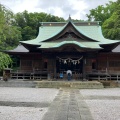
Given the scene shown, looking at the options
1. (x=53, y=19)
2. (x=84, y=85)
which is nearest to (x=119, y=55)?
(x=84, y=85)

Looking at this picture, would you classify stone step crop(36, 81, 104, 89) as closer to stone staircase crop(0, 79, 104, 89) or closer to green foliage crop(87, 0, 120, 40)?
stone staircase crop(0, 79, 104, 89)

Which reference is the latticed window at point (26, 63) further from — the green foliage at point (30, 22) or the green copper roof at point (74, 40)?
the green foliage at point (30, 22)

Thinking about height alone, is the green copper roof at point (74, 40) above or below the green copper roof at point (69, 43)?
above

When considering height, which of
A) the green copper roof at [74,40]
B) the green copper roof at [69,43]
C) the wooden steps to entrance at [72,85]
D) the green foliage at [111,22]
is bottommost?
the wooden steps to entrance at [72,85]

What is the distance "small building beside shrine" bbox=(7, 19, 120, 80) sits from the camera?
2430cm

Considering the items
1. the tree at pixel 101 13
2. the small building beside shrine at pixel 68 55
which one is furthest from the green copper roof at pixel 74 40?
the tree at pixel 101 13

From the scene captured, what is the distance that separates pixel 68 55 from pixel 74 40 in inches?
81.7

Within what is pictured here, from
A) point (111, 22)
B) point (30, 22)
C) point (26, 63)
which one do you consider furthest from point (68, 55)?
point (30, 22)

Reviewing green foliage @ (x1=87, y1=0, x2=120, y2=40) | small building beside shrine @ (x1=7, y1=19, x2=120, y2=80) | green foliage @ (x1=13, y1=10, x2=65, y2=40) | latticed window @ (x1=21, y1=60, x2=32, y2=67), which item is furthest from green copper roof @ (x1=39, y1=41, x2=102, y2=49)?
green foliage @ (x1=13, y1=10, x2=65, y2=40)

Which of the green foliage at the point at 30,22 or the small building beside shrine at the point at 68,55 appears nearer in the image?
the small building beside shrine at the point at 68,55

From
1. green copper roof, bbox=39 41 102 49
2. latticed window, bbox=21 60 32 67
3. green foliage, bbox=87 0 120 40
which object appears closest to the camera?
green copper roof, bbox=39 41 102 49

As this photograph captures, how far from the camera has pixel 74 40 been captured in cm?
2600

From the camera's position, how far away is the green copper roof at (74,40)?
81.3 feet

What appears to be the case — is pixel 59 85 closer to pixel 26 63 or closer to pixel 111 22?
pixel 26 63
